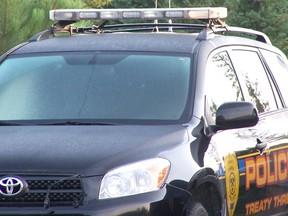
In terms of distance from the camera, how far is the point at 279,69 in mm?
9062

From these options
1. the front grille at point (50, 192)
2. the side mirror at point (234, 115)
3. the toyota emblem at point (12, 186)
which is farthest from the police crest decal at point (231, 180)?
the toyota emblem at point (12, 186)

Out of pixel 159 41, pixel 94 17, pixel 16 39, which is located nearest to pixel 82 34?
pixel 94 17

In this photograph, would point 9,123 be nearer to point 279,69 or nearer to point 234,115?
point 234,115

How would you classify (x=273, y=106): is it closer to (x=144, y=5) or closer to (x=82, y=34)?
(x=82, y=34)

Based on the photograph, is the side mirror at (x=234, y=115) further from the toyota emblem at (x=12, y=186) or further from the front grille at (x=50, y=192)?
the toyota emblem at (x=12, y=186)

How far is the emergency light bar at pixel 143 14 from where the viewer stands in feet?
25.0

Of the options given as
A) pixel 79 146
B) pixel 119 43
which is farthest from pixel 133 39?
pixel 79 146

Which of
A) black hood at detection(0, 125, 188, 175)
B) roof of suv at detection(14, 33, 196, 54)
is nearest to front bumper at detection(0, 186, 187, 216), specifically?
black hood at detection(0, 125, 188, 175)

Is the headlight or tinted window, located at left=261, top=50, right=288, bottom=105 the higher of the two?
the headlight

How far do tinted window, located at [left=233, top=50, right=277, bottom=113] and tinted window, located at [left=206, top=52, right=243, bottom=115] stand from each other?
0.14m

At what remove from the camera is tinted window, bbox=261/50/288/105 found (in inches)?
345

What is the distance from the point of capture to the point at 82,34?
7.97 metres

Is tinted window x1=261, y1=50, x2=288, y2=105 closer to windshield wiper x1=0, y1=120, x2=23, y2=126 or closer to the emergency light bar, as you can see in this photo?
the emergency light bar

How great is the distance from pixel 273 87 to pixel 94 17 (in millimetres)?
1476
